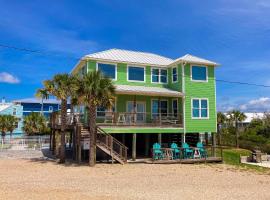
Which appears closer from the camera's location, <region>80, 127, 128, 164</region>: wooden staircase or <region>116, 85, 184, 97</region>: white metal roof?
<region>80, 127, 128, 164</region>: wooden staircase

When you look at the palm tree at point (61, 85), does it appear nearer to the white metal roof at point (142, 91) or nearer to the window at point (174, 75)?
the white metal roof at point (142, 91)

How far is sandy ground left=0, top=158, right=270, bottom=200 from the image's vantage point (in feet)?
38.8

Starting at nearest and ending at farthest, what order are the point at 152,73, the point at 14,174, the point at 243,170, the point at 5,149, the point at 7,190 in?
the point at 7,190, the point at 14,174, the point at 243,170, the point at 152,73, the point at 5,149

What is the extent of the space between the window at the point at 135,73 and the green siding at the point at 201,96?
4140 mm

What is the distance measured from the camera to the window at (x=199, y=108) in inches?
1023

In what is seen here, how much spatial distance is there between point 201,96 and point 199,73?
215 cm

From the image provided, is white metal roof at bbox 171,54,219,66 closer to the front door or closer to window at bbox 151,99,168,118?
window at bbox 151,99,168,118

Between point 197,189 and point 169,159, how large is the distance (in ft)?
29.9

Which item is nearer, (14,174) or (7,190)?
(7,190)

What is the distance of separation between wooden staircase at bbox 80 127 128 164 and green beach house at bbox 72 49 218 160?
7.82 feet


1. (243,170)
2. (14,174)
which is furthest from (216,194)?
(14,174)

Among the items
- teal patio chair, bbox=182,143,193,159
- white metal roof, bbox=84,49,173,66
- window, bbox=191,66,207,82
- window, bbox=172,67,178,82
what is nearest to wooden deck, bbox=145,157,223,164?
teal patio chair, bbox=182,143,193,159

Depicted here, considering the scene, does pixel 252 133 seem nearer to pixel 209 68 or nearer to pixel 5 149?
pixel 209 68

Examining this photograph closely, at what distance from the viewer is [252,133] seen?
44594 millimetres
